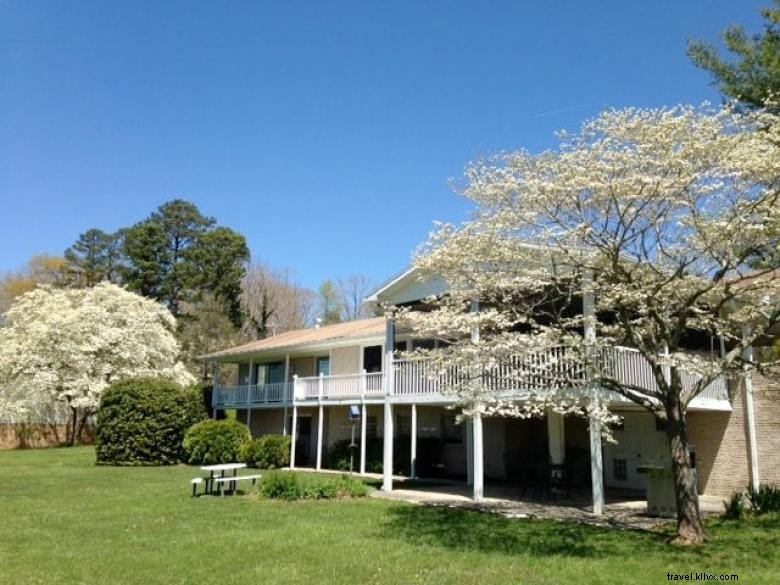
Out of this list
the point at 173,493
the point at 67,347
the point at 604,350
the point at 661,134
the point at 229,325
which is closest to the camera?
the point at 661,134

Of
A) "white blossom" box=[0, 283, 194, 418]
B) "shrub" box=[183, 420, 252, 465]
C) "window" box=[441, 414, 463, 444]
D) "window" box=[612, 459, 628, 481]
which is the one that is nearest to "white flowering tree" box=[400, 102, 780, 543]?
"window" box=[612, 459, 628, 481]

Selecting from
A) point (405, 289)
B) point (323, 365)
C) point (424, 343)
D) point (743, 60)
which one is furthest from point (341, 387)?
point (743, 60)

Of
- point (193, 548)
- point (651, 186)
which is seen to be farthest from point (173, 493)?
point (651, 186)

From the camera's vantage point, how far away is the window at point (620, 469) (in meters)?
18.0

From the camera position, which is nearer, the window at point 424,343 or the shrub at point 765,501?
the shrub at point 765,501

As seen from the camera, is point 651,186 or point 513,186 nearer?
point 651,186

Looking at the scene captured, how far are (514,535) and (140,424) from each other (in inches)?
673

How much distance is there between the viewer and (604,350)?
10.5 metres

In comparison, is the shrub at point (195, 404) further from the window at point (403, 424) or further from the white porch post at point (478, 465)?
the white porch post at point (478, 465)

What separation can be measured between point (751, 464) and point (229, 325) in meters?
32.5

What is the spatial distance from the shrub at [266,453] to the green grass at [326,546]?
26.6 feet

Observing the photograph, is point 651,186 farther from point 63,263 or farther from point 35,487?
point 63,263

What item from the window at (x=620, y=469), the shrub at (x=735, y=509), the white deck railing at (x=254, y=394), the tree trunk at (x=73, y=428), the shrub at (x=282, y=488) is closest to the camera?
the shrub at (x=735, y=509)

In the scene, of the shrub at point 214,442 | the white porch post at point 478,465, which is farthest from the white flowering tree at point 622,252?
the shrub at point 214,442
